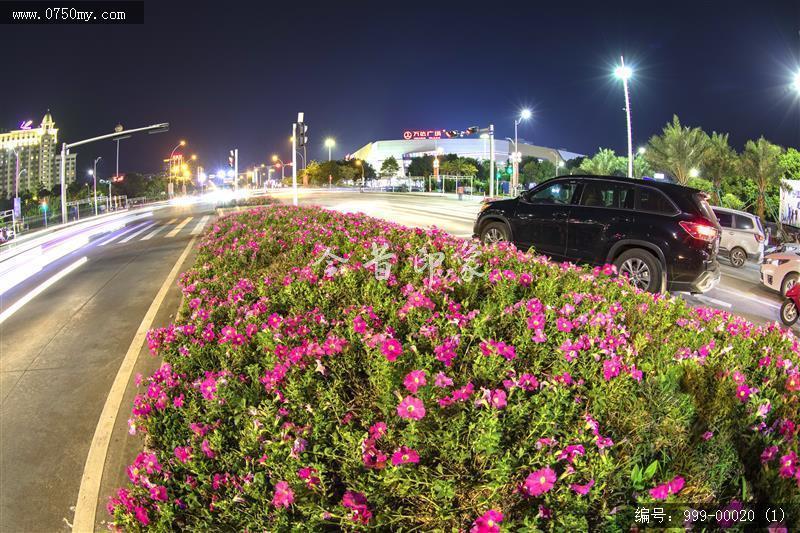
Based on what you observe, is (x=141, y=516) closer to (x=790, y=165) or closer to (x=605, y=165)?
(x=790, y=165)

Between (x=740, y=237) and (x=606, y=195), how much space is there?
10.2 m

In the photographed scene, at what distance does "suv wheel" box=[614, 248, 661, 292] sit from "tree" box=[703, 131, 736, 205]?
24078mm

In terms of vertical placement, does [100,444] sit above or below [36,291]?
below

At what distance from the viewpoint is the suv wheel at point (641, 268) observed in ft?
26.6

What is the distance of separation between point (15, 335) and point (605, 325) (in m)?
10.0

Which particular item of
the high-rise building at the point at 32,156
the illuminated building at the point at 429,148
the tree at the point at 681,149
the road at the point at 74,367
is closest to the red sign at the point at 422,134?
the illuminated building at the point at 429,148

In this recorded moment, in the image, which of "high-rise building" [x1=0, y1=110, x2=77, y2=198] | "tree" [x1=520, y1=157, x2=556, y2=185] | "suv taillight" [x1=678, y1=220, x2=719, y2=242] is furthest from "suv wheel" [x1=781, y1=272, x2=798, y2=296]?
"high-rise building" [x1=0, y1=110, x2=77, y2=198]

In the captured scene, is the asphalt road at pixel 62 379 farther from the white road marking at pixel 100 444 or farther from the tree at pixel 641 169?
the tree at pixel 641 169

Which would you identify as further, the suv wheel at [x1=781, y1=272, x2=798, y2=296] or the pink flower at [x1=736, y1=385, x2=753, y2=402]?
the suv wheel at [x1=781, y1=272, x2=798, y2=296]

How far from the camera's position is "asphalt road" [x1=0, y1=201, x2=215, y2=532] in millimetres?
4801

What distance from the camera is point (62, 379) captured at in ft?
23.8

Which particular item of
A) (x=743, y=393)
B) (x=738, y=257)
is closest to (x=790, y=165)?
(x=738, y=257)

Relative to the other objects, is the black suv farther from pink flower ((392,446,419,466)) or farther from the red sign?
the red sign

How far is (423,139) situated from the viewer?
14312 cm
